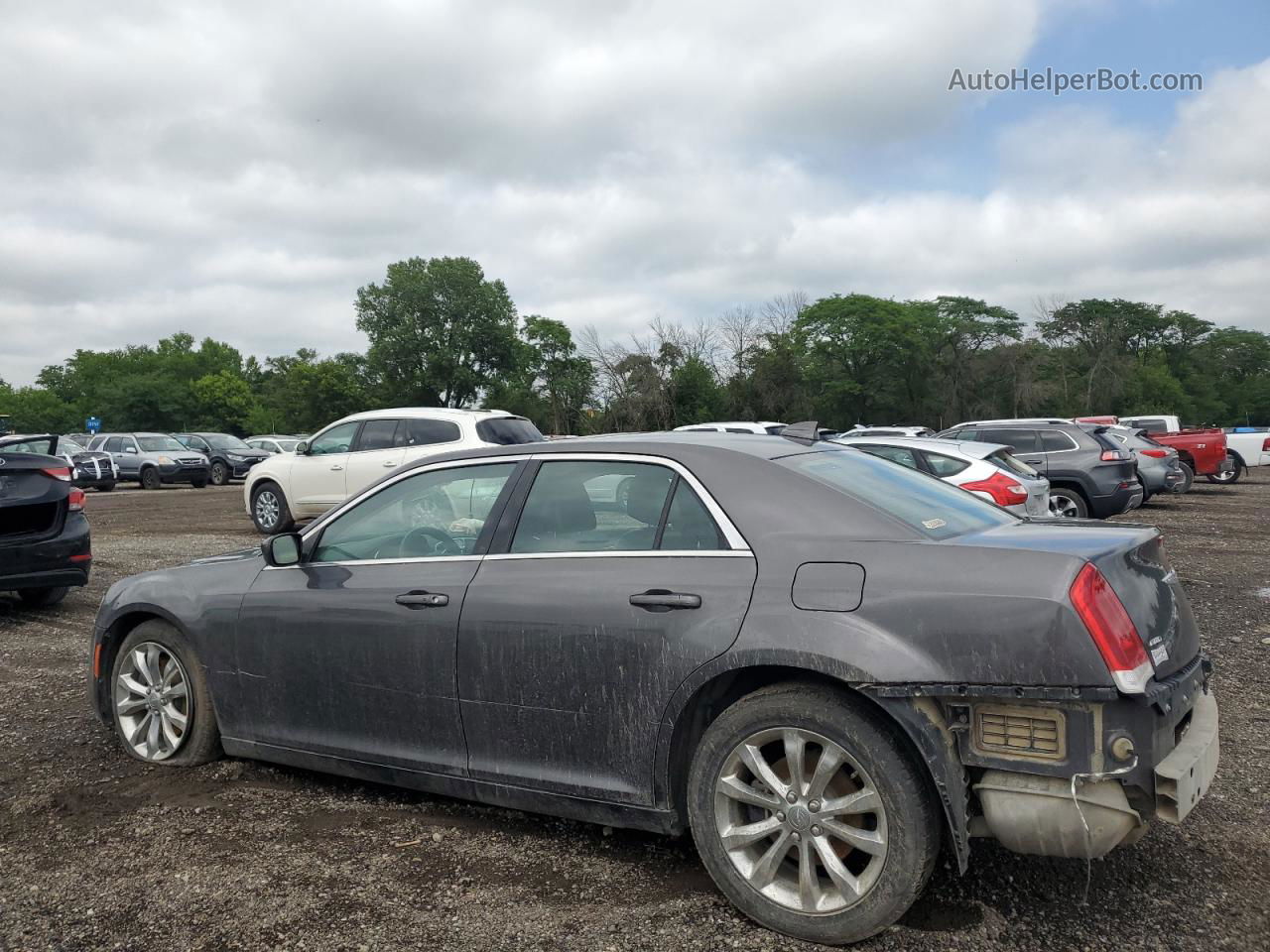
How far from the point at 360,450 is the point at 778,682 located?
38.2ft

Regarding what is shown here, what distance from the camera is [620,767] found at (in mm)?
3424

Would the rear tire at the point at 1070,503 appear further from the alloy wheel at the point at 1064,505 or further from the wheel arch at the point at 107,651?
the wheel arch at the point at 107,651

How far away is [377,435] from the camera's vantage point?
13.9m

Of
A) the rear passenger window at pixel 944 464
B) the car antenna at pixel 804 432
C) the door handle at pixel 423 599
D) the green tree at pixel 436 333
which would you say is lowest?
the rear passenger window at pixel 944 464

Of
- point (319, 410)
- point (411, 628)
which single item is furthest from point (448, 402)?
point (411, 628)

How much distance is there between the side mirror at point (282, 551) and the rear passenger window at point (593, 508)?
115 cm

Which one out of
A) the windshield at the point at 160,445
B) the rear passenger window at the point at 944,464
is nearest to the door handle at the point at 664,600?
the rear passenger window at the point at 944,464

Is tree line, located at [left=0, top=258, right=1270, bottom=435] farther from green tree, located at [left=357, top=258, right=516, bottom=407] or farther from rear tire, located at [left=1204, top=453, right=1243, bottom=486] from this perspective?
rear tire, located at [left=1204, top=453, right=1243, bottom=486]

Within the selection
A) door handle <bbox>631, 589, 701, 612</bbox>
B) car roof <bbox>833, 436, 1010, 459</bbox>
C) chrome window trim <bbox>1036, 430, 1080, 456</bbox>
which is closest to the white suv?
car roof <bbox>833, 436, 1010, 459</bbox>

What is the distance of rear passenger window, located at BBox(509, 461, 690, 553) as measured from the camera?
11.9 ft

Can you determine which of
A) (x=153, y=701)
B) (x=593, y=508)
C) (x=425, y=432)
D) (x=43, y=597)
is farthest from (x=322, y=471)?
(x=593, y=508)

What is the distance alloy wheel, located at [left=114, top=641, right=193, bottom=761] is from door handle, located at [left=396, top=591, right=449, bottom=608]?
4.76ft

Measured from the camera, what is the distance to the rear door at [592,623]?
331 cm

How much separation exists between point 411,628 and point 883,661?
1.81 meters
